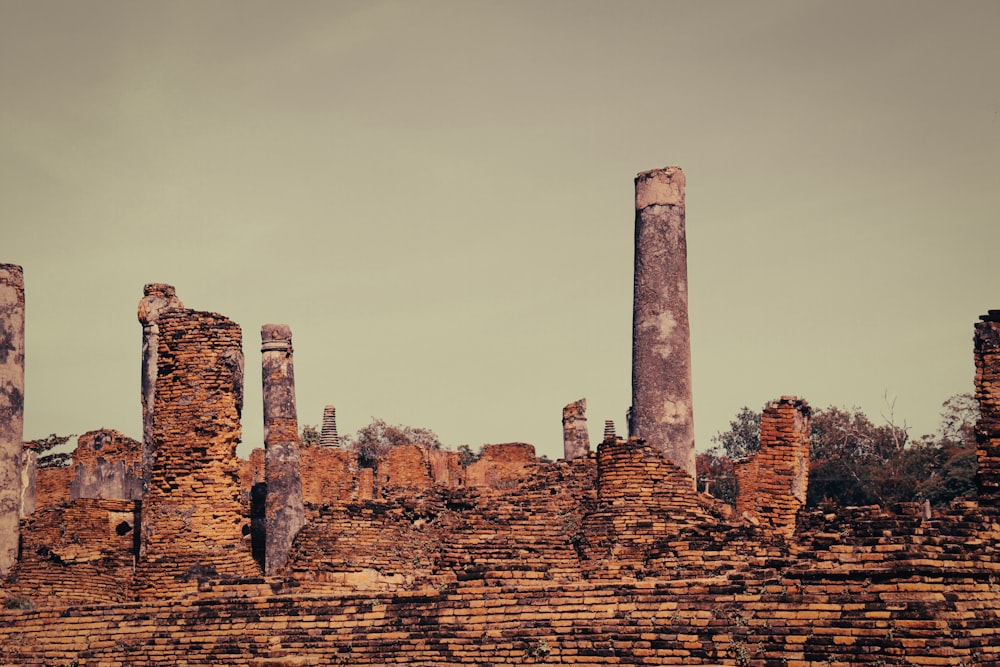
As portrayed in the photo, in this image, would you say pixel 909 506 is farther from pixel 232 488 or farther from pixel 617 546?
pixel 232 488

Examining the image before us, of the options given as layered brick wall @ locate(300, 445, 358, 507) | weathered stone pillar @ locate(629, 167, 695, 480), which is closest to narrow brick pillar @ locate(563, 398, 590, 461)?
layered brick wall @ locate(300, 445, 358, 507)

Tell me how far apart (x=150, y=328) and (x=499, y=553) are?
38.1ft

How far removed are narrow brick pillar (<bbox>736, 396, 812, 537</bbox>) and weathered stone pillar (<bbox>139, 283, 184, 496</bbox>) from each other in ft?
36.7

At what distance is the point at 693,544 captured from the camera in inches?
750

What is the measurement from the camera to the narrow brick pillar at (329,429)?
46031mm

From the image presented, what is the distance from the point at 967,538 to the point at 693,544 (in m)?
5.63

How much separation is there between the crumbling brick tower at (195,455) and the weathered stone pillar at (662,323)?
6.39 metres

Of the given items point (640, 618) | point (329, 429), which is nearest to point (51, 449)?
point (329, 429)

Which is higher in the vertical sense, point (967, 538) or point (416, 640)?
point (967, 538)

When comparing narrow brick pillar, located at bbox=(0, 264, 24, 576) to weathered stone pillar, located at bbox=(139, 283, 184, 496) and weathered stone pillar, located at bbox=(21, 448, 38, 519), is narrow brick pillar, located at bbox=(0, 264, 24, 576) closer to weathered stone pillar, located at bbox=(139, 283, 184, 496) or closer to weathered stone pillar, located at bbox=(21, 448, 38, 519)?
weathered stone pillar, located at bbox=(139, 283, 184, 496)

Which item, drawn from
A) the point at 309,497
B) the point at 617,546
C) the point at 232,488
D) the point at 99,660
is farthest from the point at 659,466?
the point at 309,497

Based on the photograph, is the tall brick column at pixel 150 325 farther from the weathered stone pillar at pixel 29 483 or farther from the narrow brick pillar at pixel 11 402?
the weathered stone pillar at pixel 29 483

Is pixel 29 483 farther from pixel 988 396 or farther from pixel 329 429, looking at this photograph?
pixel 988 396

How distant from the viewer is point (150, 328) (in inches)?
1135
